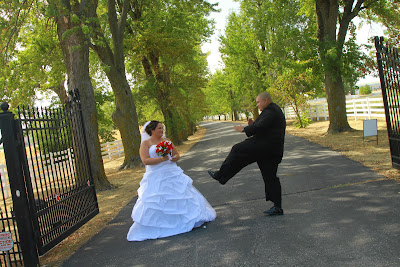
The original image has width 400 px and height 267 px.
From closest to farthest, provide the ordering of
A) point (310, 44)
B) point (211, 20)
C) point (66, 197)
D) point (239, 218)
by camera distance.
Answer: point (239, 218), point (66, 197), point (310, 44), point (211, 20)

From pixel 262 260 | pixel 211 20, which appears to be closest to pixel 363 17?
pixel 211 20

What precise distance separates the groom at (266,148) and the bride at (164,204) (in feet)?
2.25

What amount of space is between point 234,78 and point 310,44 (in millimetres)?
24117

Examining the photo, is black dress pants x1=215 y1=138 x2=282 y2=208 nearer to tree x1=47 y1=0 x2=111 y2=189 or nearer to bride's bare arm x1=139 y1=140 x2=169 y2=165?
bride's bare arm x1=139 y1=140 x2=169 y2=165

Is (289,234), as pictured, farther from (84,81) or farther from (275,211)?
(84,81)

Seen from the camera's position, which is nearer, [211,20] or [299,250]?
[299,250]

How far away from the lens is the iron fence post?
5.37m

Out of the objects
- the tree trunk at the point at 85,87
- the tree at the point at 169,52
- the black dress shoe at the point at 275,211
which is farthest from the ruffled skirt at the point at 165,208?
the tree at the point at 169,52

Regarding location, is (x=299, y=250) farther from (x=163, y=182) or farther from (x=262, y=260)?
(x=163, y=182)

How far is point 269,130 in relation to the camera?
6023 mm

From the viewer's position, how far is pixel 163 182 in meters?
6.29

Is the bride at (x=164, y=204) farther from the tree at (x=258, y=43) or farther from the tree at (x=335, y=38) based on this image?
the tree at (x=258, y=43)

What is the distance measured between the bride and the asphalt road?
193 millimetres

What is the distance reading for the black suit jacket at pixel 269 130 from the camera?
5930 millimetres
